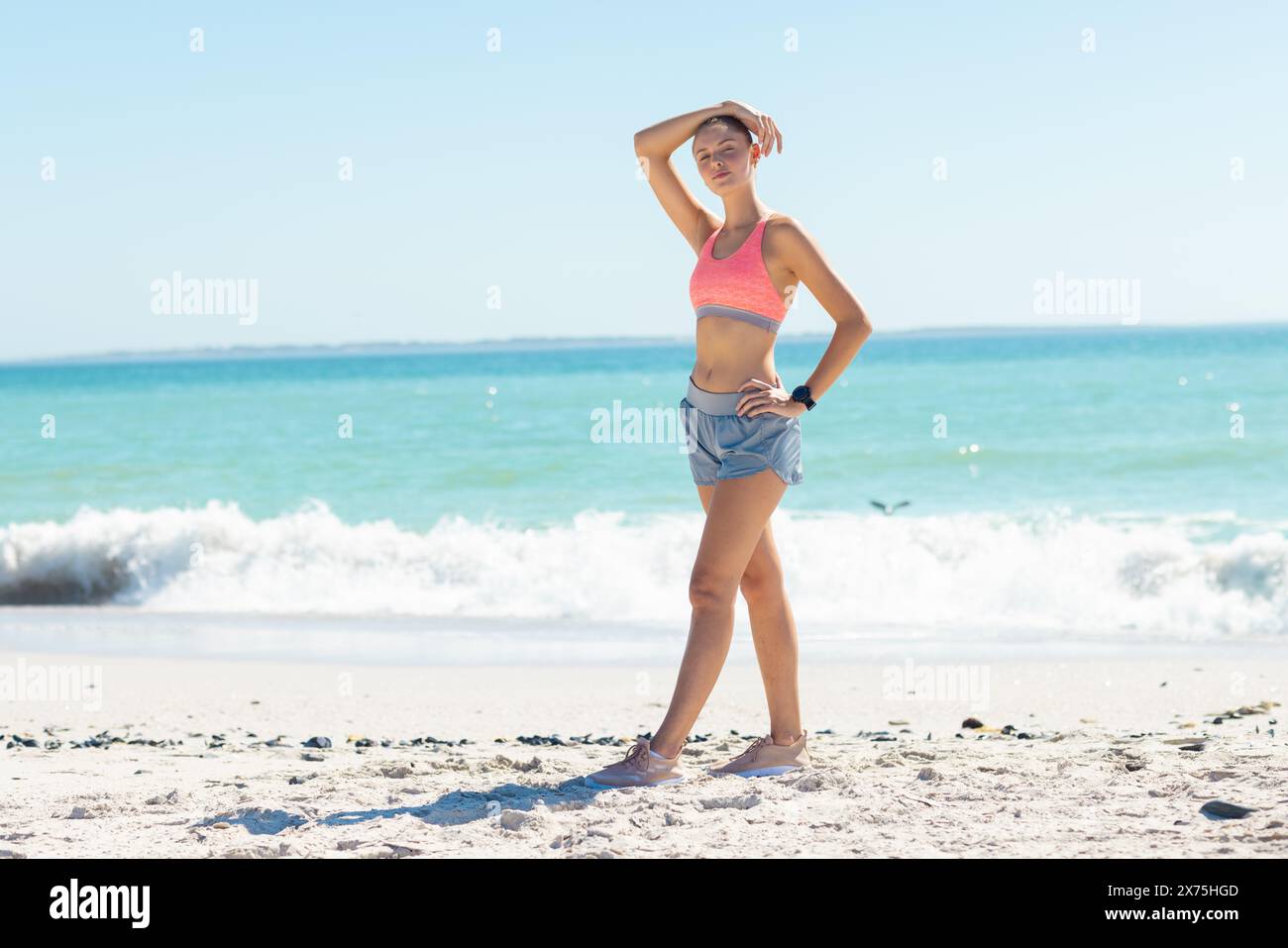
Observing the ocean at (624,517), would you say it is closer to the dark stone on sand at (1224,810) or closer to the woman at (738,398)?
the woman at (738,398)

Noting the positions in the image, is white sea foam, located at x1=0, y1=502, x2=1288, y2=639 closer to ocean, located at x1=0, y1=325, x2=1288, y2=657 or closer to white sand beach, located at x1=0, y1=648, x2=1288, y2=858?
ocean, located at x1=0, y1=325, x2=1288, y2=657

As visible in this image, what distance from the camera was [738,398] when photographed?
417cm

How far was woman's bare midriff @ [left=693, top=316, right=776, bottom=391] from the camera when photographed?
419 cm

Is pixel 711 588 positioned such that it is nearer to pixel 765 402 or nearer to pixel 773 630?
pixel 773 630

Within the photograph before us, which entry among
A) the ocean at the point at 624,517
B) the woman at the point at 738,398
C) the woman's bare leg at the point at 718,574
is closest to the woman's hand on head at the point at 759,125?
the woman at the point at 738,398

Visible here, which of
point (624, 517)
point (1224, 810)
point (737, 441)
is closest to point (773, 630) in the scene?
point (737, 441)

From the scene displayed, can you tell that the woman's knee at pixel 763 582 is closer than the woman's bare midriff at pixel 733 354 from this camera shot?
No

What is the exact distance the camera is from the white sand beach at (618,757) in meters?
3.61

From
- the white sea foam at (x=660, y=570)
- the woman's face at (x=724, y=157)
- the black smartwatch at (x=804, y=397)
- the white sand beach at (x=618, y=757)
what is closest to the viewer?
the white sand beach at (x=618, y=757)

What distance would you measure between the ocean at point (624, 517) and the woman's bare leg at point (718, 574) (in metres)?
5.33

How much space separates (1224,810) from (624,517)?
1337 centimetres

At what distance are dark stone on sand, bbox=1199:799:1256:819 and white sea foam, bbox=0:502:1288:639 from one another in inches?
228
